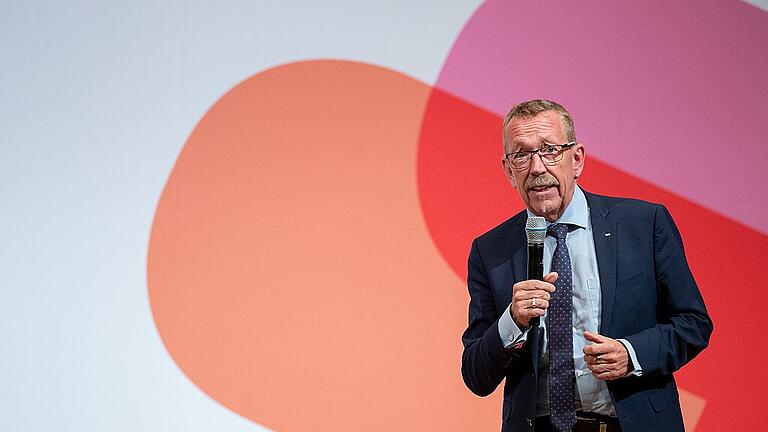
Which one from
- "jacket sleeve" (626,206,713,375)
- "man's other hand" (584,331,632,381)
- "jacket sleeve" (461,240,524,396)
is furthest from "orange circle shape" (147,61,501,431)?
"man's other hand" (584,331,632,381)

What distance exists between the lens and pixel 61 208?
3279 millimetres

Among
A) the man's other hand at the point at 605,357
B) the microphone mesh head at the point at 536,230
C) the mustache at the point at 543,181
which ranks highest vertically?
the mustache at the point at 543,181

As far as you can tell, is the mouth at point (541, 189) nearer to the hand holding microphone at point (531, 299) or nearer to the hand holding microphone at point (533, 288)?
the hand holding microphone at point (533, 288)

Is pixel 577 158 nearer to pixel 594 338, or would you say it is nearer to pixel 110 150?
pixel 594 338

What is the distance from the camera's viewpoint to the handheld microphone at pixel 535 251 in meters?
1.87

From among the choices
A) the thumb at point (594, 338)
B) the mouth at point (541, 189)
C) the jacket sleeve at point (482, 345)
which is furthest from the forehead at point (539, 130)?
the thumb at point (594, 338)

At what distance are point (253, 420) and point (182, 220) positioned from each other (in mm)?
825

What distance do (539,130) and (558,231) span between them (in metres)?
0.25

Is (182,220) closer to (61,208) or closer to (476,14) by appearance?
(61,208)

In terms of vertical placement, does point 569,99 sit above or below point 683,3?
below

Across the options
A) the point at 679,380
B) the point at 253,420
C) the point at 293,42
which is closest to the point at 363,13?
the point at 293,42

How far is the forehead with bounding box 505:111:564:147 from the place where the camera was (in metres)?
2.07

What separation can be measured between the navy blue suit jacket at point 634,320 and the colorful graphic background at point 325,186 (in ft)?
4.11

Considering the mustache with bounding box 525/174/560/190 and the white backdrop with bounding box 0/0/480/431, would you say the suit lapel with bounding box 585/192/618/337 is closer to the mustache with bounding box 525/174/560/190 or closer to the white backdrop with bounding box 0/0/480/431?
the mustache with bounding box 525/174/560/190
